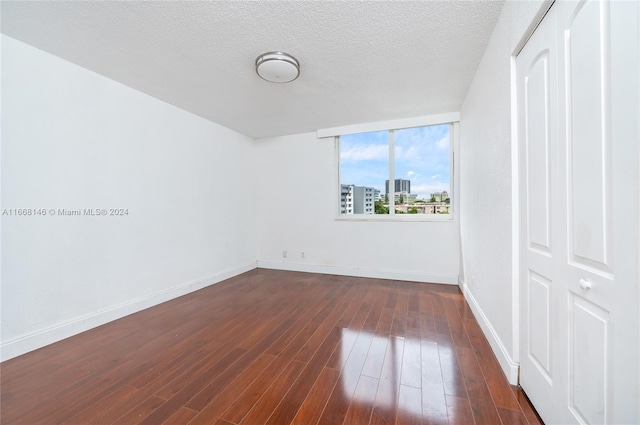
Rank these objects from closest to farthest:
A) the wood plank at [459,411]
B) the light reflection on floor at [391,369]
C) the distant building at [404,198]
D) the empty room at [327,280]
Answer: the empty room at [327,280] → the wood plank at [459,411] → the light reflection on floor at [391,369] → the distant building at [404,198]

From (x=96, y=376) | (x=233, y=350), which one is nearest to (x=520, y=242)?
(x=233, y=350)

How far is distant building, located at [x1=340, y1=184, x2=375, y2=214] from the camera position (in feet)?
13.8

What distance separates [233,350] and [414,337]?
159cm

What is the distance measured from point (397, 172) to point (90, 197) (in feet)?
13.1

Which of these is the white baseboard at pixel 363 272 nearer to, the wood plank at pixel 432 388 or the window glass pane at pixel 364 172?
the window glass pane at pixel 364 172

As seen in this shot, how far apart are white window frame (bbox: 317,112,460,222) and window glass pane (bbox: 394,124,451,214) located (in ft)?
0.21

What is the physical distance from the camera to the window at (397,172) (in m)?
3.77

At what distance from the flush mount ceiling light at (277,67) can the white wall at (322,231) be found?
198 cm

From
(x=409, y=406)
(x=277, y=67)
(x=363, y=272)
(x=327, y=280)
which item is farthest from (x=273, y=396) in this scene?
(x=363, y=272)

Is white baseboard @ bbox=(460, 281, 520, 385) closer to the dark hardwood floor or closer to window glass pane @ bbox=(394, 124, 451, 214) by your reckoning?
the dark hardwood floor

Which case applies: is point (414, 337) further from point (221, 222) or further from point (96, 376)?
point (221, 222)

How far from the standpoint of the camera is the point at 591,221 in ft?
3.16

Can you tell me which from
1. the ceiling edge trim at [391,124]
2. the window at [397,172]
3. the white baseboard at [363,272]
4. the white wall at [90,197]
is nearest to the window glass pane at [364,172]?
the window at [397,172]

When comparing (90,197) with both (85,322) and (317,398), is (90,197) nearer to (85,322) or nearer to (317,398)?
(85,322)
